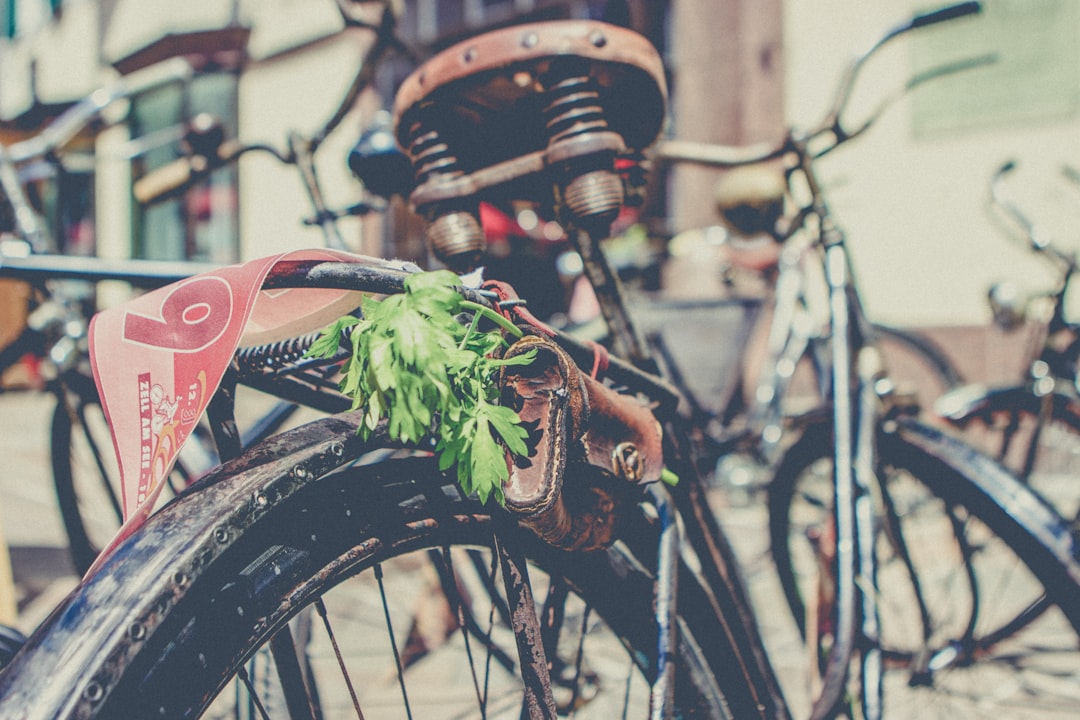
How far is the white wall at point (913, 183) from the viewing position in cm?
431

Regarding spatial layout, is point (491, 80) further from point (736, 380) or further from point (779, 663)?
point (736, 380)

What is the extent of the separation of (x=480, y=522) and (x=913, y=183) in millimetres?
4520

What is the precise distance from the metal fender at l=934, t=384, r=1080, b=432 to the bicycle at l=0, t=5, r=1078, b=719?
0.68m

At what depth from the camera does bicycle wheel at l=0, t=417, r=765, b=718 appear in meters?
0.61

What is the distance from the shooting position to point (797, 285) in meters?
3.40

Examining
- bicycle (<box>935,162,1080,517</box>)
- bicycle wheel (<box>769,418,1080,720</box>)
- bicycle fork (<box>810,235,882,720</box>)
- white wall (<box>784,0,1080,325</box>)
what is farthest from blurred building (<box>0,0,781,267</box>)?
bicycle fork (<box>810,235,882,720</box>)

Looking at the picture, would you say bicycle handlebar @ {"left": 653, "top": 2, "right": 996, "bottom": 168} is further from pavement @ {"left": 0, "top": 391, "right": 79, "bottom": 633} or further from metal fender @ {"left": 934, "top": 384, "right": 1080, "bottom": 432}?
pavement @ {"left": 0, "top": 391, "right": 79, "bottom": 633}

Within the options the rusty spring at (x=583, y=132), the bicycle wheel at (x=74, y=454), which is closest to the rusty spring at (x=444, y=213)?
the rusty spring at (x=583, y=132)

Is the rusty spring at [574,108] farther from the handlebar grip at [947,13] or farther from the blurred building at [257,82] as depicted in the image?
the blurred building at [257,82]

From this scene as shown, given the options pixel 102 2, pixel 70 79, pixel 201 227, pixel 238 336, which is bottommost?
pixel 238 336

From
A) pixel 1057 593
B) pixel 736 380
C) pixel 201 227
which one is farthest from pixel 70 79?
pixel 1057 593

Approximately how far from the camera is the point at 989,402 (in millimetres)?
2107

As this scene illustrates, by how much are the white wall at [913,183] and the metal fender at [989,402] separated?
2.34 meters

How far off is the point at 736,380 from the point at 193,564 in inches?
129
